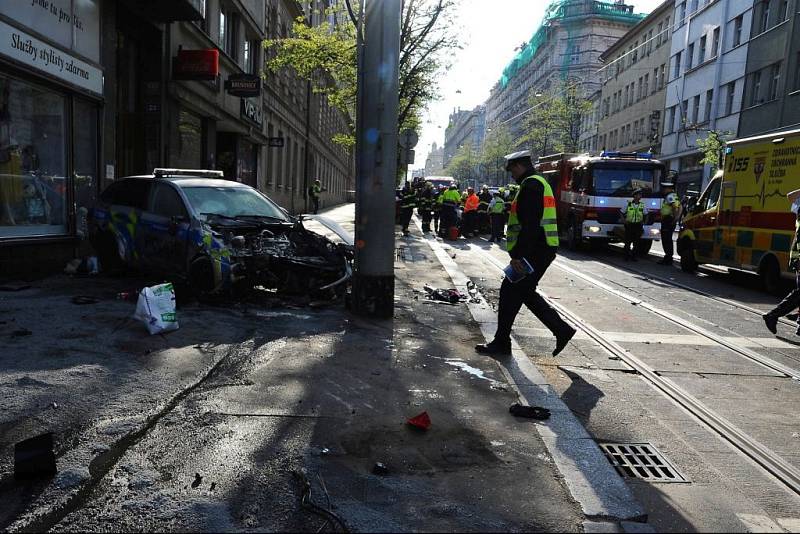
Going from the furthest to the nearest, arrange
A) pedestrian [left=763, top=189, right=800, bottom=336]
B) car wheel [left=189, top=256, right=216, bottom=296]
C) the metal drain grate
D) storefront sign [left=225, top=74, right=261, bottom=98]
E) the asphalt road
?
storefront sign [left=225, top=74, right=261, bottom=98] → pedestrian [left=763, top=189, right=800, bottom=336] → car wheel [left=189, top=256, right=216, bottom=296] → the metal drain grate → the asphalt road

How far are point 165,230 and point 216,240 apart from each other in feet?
3.83

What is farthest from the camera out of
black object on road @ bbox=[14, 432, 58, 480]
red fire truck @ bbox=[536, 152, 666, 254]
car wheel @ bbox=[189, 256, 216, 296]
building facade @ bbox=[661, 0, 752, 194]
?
building facade @ bbox=[661, 0, 752, 194]

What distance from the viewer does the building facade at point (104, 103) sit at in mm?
9188

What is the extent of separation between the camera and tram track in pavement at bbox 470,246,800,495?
Result: 3652mm

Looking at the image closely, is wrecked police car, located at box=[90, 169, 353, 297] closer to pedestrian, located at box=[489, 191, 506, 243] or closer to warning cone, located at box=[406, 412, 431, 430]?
warning cone, located at box=[406, 412, 431, 430]

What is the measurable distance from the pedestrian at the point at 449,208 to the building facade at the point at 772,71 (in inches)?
695

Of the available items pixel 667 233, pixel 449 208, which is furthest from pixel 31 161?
pixel 667 233

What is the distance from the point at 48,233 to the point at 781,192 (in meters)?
12.4

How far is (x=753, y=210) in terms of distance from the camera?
1141 centimetres

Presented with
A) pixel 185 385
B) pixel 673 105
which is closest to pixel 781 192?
pixel 185 385

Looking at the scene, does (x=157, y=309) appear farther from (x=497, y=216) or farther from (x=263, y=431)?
(x=497, y=216)

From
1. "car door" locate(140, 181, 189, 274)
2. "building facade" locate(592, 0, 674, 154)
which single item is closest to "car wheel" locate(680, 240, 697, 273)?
"car door" locate(140, 181, 189, 274)

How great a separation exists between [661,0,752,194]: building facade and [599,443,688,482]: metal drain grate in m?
31.8

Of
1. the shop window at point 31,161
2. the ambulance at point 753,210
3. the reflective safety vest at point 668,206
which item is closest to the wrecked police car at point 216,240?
the shop window at point 31,161
